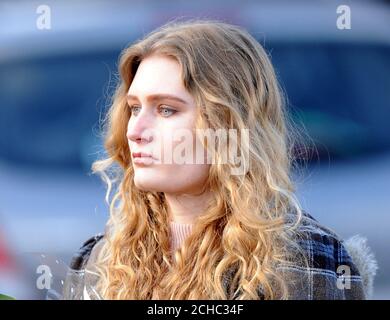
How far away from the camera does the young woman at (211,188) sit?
143 cm

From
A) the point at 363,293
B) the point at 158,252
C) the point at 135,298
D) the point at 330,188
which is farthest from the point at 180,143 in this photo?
the point at 363,293

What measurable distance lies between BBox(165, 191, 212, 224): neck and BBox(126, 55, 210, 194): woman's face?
0.03 metres

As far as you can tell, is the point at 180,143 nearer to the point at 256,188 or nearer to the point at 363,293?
the point at 256,188

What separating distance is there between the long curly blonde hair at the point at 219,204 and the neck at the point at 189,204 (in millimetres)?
22

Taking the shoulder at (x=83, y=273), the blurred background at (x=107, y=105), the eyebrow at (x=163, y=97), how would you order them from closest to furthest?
the eyebrow at (x=163, y=97)
the shoulder at (x=83, y=273)
the blurred background at (x=107, y=105)

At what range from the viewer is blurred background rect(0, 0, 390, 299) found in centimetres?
170

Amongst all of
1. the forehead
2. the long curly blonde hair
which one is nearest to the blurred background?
the long curly blonde hair

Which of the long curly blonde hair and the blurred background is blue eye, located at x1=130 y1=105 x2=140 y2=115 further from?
the blurred background

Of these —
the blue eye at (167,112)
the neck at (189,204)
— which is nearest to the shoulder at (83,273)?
the neck at (189,204)

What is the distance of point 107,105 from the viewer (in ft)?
5.65

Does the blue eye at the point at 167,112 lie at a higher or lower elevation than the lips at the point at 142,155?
higher

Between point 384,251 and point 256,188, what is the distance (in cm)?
45

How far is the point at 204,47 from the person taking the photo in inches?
57.0

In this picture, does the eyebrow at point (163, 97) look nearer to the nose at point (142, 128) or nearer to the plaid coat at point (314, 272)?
the nose at point (142, 128)
